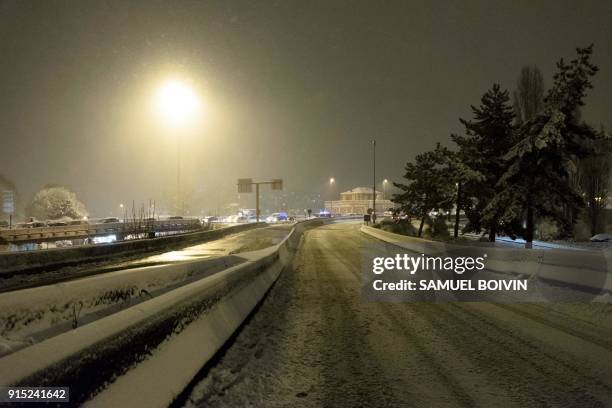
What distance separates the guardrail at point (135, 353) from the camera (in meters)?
2.32

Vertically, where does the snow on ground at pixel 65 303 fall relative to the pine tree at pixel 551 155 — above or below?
below

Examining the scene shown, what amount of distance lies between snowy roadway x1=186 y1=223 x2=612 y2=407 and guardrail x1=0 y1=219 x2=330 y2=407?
14.3 inches

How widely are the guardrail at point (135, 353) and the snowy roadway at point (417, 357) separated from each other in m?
0.36

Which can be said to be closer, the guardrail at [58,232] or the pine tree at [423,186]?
the guardrail at [58,232]

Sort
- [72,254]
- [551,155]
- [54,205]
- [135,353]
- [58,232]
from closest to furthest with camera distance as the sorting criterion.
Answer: [135,353], [72,254], [551,155], [58,232], [54,205]

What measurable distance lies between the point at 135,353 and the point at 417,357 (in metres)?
3.40

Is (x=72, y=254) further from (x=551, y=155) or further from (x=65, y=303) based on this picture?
(x=551, y=155)

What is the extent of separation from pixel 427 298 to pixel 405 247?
14832 millimetres

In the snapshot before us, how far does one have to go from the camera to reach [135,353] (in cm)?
317

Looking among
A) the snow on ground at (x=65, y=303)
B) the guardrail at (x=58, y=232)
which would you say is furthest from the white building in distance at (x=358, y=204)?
the snow on ground at (x=65, y=303)

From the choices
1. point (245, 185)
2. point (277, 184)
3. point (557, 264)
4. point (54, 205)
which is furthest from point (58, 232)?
point (54, 205)

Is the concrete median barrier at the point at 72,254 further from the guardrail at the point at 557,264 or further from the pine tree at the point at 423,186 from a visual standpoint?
the pine tree at the point at 423,186

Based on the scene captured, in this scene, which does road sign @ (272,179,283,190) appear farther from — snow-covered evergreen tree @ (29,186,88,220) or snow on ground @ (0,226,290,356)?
snow on ground @ (0,226,290,356)

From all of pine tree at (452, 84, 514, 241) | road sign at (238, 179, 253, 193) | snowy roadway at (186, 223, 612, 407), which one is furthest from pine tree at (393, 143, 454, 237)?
snowy roadway at (186, 223, 612, 407)
